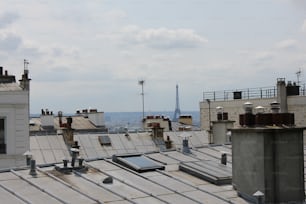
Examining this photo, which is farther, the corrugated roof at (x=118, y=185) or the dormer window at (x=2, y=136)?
the dormer window at (x=2, y=136)

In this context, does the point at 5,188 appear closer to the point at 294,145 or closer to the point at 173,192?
the point at 173,192

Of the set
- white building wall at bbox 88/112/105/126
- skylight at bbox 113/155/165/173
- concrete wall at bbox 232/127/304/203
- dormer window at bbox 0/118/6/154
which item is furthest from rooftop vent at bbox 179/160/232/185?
white building wall at bbox 88/112/105/126

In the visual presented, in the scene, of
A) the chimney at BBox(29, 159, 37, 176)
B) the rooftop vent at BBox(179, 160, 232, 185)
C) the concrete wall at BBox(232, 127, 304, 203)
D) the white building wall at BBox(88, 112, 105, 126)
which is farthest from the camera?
the white building wall at BBox(88, 112, 105, 126)

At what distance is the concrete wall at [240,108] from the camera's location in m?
46.3

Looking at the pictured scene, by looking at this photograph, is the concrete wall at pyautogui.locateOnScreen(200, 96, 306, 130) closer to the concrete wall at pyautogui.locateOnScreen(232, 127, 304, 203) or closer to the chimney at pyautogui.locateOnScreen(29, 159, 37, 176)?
the concrete wall at pyautogui.locateOnScreen(232, 127, 304, 203)

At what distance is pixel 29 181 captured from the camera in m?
18.4

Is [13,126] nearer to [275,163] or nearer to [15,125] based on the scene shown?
[15,125]

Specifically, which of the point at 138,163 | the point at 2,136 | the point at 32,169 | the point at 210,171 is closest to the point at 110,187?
the point at 32,169

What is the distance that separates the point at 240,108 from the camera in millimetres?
52344

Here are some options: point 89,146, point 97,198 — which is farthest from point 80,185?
point 89,146

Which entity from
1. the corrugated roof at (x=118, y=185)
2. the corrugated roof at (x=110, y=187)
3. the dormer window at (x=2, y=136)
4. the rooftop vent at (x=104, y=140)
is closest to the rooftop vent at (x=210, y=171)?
the corrugated roof at (x=118, y=185)

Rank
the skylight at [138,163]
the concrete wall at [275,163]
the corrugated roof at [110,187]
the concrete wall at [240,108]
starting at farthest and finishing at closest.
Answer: the concrete wall at [240,108], the skylight at [138,163], the concrete wall at [275,163], the corrugated roof at [110,187]

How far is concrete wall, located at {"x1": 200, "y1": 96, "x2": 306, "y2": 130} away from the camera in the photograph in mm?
46312

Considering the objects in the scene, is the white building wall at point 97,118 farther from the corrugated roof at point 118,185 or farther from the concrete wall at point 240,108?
the corrugated roof at point 118,185
